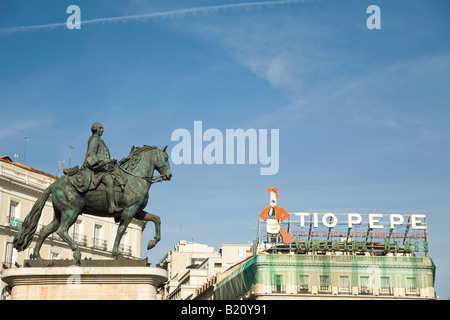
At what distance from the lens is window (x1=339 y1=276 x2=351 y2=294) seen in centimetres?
8219

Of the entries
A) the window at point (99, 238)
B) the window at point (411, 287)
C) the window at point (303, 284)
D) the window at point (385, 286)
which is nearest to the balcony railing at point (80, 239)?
the window at point (99, 238)

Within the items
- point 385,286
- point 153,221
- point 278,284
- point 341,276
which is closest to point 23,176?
point 278,284

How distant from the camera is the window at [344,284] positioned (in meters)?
82.2

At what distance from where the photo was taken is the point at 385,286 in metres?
82.6

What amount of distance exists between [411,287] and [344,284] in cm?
697

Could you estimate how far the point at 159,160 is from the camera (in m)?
24.4

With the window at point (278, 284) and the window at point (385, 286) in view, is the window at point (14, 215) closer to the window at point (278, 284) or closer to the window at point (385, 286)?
the window at point (278, 284)

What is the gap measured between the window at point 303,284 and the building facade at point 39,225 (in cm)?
1755

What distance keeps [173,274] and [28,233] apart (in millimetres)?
116188
